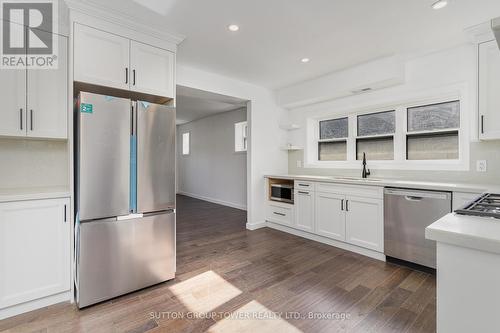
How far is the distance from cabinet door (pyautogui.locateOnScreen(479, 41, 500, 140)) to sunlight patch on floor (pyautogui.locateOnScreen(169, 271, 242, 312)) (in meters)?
2.91

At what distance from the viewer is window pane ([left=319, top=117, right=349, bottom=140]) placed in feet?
13.5

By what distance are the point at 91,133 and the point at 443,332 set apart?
247 centimetres

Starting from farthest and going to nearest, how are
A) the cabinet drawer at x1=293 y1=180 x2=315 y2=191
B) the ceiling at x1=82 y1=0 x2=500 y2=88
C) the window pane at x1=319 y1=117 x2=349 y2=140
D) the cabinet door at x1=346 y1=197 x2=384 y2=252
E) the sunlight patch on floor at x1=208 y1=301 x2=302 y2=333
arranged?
the window pane at x1=319 y1=117 x2=349 y2=140
the cabinet drawer at x1=293 y1=180 x2=315 y2=191
the cabinet door at x1=346 y1=197 x2=384 y2=252
the ceiling at x1=82 y1=0 x2=500 y2=88
the sunlight patch on floor at x1=208 y1=301 x2=302 y2=333

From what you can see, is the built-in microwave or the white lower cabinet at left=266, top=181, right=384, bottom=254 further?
the built-in microwave

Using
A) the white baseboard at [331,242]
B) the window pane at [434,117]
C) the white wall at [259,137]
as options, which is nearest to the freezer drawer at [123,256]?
the white wall at [259,137]

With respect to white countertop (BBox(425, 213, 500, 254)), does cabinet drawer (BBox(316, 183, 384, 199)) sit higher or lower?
lower

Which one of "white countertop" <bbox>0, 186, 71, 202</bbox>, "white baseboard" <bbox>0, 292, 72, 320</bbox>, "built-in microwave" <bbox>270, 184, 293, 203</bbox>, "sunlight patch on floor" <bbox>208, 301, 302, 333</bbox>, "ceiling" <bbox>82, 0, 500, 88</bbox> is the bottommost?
"sunlight patch on floor" <bbox>208, 301, 302, 333</bbox>

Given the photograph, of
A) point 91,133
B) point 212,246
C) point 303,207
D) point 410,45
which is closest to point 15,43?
point 91,133

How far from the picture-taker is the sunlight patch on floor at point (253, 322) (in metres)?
1.74

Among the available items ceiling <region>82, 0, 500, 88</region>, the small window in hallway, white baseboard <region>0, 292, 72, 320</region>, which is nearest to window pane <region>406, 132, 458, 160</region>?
ceiling <region>82, 0, 500, 88</region>

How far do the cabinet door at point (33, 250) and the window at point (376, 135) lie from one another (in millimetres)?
3918

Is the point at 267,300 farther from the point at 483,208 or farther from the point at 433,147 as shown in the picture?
the point at 433,147

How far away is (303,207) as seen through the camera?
381 centimetres

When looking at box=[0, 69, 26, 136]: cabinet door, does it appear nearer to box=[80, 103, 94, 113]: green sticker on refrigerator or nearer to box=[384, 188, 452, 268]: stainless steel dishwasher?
box=[80, 103, 94, 113]: green sticker on refrigerator
